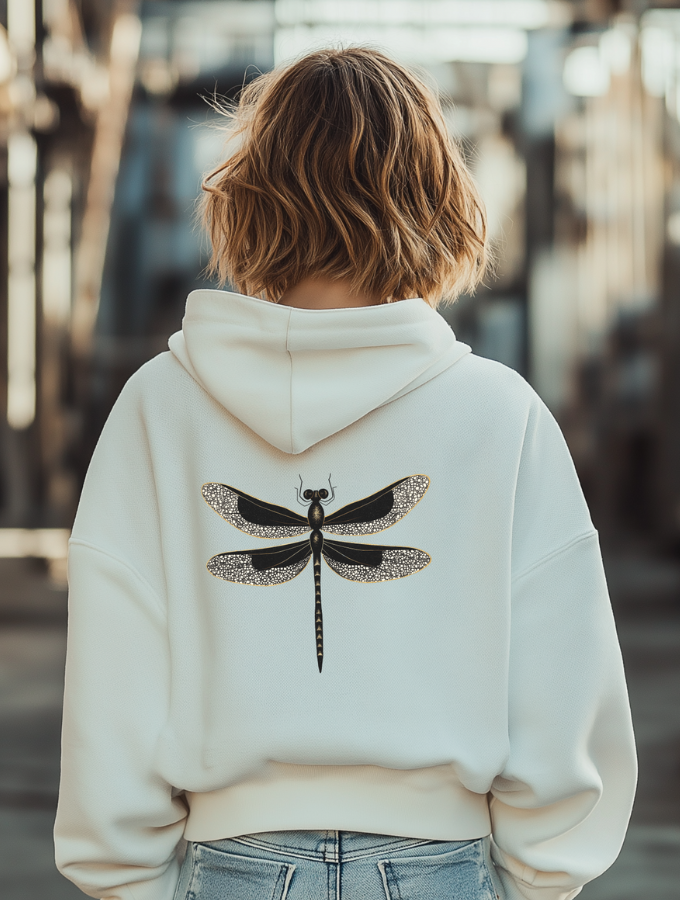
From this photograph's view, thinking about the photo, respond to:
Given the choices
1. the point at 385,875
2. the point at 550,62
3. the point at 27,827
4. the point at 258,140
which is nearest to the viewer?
the point at 385,875

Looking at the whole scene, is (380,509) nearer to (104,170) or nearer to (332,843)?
(332,843)

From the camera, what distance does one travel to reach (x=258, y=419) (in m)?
1.14

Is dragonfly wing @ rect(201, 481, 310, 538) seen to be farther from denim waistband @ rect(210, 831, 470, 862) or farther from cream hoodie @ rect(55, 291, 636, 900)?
denim waistband @ rect(210, 831, 470, 862)

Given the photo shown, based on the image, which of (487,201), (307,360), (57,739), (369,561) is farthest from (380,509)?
(487,201)

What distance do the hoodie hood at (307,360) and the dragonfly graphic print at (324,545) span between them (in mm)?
80

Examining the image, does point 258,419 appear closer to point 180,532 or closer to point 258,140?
point 180,532

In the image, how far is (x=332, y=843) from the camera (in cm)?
111

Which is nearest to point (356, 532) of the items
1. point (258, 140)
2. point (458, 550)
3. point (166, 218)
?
A: point (458, 550)

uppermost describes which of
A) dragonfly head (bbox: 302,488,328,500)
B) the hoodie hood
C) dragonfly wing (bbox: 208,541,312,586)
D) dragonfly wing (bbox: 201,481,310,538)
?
the hoodie hood

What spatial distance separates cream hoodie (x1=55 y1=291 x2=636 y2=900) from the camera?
3.70 ft

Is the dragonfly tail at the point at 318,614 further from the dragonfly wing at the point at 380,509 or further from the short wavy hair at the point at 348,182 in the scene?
the short wavy hair at the point at 348,182

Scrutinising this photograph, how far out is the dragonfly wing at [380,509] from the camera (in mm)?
1157

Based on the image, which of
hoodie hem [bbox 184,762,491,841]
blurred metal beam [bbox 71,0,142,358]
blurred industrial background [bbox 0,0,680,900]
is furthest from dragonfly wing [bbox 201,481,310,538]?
blurred metal beam [bbox 71,0,142,358]

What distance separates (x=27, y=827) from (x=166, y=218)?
335 inches
